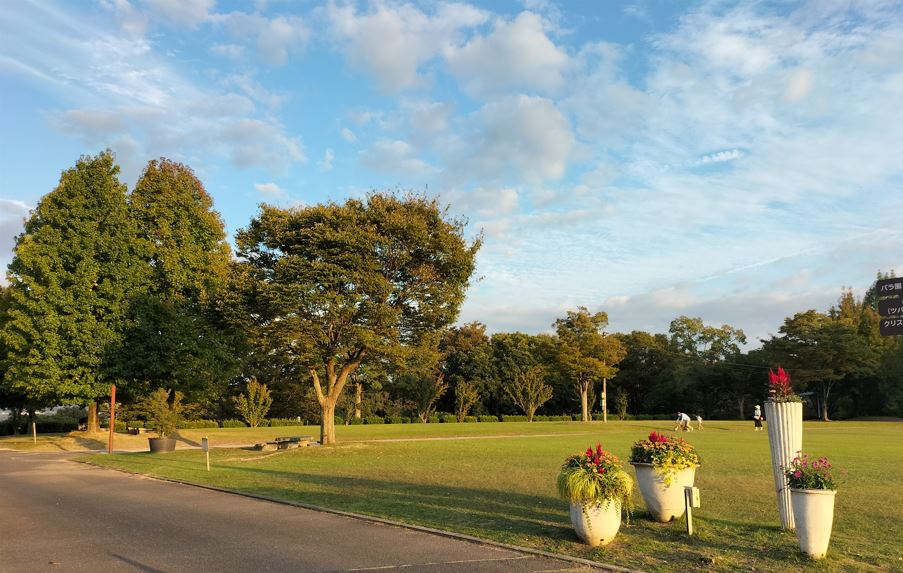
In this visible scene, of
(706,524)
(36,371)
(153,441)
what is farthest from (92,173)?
(706,524)

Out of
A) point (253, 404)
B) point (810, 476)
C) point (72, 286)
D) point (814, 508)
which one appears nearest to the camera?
point (814, 508)

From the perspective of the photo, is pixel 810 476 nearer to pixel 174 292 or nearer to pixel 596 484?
pixel 596 484

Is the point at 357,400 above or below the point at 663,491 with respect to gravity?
below

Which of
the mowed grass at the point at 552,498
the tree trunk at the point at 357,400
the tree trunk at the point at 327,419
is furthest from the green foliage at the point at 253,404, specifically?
the mowed grass at the point at 552,498

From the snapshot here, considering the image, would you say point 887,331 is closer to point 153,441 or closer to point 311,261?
point 311,261

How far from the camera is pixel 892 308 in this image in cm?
1562

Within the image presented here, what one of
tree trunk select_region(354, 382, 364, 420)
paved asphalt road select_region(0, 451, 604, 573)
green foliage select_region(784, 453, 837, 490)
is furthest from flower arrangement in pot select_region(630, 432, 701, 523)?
tree trunk select_region(354, 382, 364, 420)

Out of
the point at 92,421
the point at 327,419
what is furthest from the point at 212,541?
the point at 92,421

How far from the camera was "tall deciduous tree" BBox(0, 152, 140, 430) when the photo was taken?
106 ft

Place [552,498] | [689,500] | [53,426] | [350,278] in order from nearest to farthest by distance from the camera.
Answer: [689,500], [552,498], [350,278], [53,426]

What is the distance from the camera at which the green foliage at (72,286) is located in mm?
32281

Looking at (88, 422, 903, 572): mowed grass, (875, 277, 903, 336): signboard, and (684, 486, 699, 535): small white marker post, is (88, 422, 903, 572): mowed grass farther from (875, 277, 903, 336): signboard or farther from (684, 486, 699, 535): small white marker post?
(875, 277, 903, 336): signboard

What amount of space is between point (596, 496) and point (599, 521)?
13.9 inches

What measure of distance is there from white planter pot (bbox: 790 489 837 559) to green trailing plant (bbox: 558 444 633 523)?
6.12 ft
